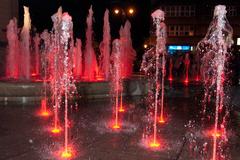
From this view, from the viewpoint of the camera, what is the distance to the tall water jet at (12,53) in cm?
1441

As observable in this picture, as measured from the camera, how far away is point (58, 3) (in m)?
39.3

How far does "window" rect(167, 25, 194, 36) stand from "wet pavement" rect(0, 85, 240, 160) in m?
52.6

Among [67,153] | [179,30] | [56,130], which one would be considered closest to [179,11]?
[179,30]

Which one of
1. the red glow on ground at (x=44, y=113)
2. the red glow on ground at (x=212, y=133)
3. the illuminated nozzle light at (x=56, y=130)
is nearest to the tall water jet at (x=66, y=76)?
the illuminated nozzle light at (x=56, y=130)

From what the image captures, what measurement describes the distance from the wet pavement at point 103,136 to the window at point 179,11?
52790mm

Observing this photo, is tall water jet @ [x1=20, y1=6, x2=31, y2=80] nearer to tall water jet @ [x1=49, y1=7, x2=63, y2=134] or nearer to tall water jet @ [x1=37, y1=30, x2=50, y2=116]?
tall water jet @ [x1=37, y1=30, x2=50, y2=116]

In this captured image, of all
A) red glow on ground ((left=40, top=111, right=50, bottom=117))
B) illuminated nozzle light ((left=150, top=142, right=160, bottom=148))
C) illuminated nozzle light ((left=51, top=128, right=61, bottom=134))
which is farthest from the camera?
red glow on ground ((left=40, top=111, right=50, bottom=117))

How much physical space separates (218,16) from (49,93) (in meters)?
5.78

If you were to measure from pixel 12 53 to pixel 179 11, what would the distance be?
1965 inches

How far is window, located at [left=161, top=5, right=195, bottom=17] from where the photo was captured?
6178cm

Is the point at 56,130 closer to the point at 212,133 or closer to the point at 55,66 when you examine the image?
the point at 212,133

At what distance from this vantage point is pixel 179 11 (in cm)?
6188

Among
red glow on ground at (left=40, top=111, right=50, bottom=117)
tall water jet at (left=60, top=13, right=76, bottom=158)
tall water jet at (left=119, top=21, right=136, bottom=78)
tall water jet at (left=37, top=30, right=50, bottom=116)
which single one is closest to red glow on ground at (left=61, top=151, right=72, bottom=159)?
tall water jet at (left=60, top=13, right=76, bottom=158)

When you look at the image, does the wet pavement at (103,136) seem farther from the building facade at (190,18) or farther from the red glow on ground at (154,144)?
the building facade at (190,18)
